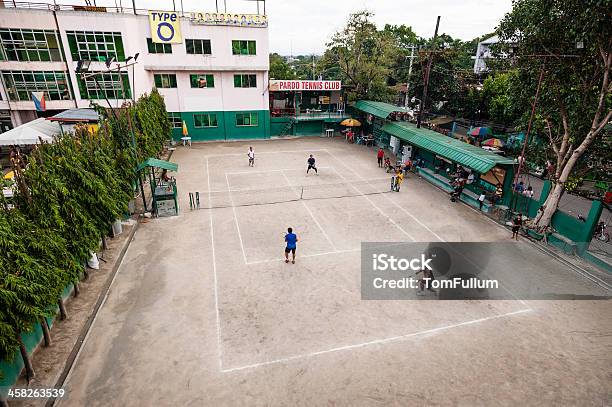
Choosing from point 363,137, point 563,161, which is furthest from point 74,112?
point 563,161

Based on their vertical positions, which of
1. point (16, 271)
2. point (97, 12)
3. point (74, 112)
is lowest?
point (16, 271)

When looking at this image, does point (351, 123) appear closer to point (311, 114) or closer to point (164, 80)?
point (311, 114)

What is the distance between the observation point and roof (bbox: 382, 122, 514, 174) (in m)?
19.8

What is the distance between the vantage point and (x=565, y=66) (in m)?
15.5

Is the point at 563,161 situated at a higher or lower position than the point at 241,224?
higher

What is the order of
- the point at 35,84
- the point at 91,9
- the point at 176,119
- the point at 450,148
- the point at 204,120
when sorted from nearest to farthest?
the point at 450,148
the point at 35,84
the point at 91,9
the point at 176,119
the point at 204,120

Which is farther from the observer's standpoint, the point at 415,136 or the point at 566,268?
the point at 415,136

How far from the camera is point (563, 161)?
16734 mm

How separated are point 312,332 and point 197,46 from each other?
108 feet

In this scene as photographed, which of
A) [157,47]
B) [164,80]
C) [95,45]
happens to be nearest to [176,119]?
[164,80]

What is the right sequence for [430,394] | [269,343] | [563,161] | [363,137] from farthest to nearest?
[363,137], [563,161], [269,343], [430,394]

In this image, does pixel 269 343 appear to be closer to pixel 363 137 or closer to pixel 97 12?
pixel 363 137

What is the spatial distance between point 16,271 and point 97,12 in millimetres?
31956

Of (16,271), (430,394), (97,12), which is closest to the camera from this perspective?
(16,271)
